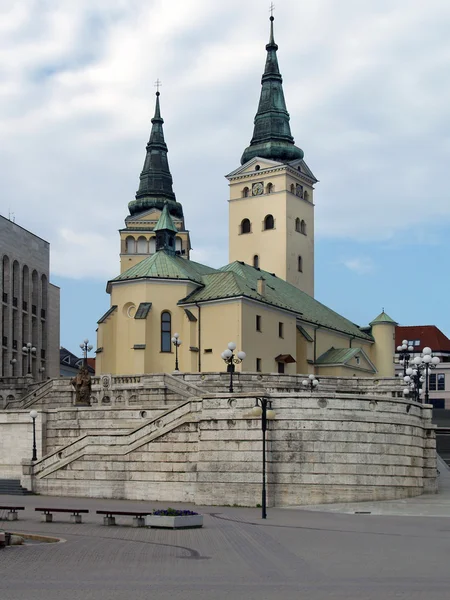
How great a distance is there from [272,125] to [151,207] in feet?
80.7

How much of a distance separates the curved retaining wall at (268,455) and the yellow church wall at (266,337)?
30.7 metres

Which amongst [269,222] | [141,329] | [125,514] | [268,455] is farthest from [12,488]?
[269,222]

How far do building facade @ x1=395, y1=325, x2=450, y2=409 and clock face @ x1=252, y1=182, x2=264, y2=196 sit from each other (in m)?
25.8

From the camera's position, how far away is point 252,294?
76.5 metres

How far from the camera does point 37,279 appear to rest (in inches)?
3563

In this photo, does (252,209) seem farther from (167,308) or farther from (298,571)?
(298,571)

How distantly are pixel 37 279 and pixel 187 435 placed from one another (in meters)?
52.1

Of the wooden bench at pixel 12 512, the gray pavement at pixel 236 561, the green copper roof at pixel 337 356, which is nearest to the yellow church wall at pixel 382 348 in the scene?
the green copper roof at pixel 337 356

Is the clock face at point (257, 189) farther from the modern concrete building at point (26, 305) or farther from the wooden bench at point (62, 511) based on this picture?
the wooden bench at point (62, 511)

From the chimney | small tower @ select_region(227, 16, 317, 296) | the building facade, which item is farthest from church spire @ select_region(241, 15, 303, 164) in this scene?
the chimney

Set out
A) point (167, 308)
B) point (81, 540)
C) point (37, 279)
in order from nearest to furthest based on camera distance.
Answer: point (81, 540)
point (167, 308)
point (37, 279)

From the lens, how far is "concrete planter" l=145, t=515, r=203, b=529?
28.6m

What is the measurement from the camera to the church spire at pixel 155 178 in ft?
423

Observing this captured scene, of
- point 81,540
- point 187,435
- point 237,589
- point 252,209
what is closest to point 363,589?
point 237,589
